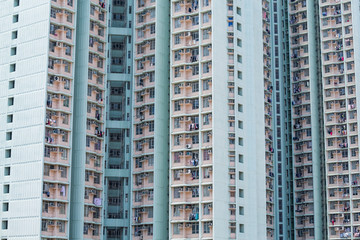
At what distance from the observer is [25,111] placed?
74.0 metres

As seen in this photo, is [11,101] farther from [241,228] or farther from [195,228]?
[241,228]

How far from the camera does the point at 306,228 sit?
9694 centimetres

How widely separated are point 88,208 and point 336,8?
45650 millimetres

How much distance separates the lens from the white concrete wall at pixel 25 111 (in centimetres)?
7125

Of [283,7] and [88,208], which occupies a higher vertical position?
[283,7]

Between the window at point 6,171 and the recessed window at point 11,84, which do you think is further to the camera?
the recessed window at point 11,84

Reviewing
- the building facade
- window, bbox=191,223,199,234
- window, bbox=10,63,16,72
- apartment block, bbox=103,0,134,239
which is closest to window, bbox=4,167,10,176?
the building facade

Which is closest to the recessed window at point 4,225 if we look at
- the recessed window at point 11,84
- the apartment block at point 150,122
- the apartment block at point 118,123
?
the apartment block at point 118,123

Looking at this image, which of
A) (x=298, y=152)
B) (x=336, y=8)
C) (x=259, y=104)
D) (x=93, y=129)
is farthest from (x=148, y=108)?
(x=336, y=8)

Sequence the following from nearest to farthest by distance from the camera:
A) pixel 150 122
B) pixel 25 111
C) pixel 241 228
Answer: pixel 241 228, pixel 25 111, pixel 150 122

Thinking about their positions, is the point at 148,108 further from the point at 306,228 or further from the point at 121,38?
the point at 306,228

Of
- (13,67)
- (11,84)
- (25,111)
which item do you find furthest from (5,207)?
(13,67)

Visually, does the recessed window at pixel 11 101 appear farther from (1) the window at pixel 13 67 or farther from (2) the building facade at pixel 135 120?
(1) the window at pixel 13 67

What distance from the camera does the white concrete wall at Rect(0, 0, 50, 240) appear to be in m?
71.2
